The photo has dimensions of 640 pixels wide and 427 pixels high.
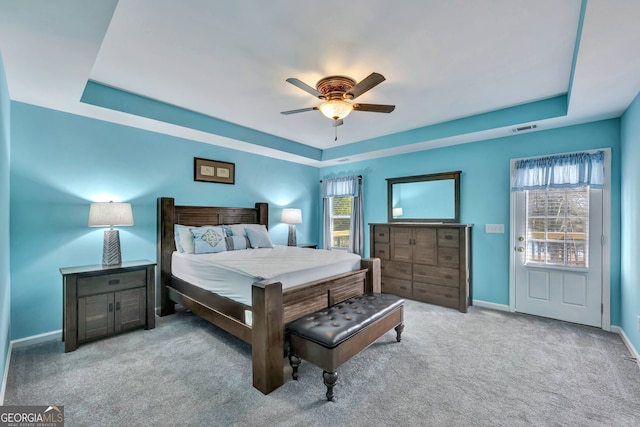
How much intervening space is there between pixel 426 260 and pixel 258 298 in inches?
114

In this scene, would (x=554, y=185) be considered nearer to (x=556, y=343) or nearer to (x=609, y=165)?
(x=609, y=165)

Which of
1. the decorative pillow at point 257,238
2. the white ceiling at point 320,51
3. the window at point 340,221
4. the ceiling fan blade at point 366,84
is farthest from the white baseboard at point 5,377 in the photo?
the window at point 340,221

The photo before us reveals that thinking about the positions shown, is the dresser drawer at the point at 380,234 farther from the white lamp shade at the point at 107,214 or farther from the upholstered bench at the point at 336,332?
the white lamp shade at the point at 107,214

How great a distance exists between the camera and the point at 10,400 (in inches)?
74.7

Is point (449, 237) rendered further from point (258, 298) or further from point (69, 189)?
point (69, 189)

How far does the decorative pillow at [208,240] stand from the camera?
3.53 metres

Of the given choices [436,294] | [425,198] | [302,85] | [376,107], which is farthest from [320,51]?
[436,294]

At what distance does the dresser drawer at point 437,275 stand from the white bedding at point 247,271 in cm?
144

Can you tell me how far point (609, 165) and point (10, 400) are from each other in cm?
584

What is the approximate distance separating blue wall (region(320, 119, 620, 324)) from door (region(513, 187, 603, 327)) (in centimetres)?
13

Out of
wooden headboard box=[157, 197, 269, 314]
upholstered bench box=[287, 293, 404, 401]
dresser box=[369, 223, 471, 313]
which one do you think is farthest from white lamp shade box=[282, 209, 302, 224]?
upholstered bench box=[287, 293, 404, 401]

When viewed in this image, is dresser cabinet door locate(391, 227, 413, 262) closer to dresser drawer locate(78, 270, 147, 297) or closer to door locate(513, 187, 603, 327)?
door locate(513, 187, 603, 327)

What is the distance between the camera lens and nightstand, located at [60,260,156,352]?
2.63m

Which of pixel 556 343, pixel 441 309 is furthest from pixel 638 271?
pixel 441 309
